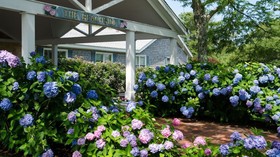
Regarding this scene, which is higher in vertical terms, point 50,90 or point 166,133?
point 50,90

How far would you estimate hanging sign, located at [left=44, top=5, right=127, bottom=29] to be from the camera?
6.81m

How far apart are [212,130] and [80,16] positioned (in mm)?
3917

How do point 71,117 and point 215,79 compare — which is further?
point 215,79

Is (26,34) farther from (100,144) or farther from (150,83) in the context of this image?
(100,144)

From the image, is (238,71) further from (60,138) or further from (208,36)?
(208,36)

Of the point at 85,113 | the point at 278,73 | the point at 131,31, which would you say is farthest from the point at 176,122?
the point at 131,31

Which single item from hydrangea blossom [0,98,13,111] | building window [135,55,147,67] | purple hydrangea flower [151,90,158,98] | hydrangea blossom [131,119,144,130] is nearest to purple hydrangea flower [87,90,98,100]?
hydrangea blossom [131,119,144,130]

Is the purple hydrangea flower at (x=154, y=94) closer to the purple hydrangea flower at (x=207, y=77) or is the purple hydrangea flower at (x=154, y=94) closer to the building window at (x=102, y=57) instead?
the purple hydrangea flower at (x=207, y=77)

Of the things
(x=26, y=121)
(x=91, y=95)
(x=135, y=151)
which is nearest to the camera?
(x=135, y=151)

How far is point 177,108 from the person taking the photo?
734 centimetres

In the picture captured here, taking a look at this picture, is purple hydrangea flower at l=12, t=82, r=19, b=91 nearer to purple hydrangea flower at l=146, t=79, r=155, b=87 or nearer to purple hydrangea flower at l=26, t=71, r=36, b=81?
purple hydrangea flower at l=26, t=71, r=36, b=81

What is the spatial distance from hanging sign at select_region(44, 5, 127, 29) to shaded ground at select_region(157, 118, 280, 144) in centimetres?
290

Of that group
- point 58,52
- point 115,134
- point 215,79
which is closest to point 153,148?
point 115,134

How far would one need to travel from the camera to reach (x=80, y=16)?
7.54 meters
